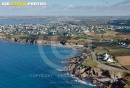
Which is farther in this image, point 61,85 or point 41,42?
point 41,42

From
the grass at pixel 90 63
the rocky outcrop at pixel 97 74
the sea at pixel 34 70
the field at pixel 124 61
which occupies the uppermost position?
the field at pixel 124 61

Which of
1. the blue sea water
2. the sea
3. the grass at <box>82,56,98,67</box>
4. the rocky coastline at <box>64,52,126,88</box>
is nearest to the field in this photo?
the rocky coastline at <box>64,52,126,88</box>

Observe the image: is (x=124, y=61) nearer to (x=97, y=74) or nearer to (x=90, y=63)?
(x=90, y=63)

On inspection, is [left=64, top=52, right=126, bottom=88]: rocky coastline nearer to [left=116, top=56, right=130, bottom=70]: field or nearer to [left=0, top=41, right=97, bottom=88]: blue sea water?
[left=0, top=41, right=97, bottom=88]: blue sea water

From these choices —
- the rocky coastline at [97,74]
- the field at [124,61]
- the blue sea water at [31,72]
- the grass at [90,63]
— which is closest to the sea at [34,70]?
the blue sea water at [31,72]

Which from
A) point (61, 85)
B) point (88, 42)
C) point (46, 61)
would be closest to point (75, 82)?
point (61, 85)

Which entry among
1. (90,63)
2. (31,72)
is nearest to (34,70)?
(31,72)

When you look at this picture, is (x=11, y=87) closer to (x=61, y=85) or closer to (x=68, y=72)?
(x=61, y=85)

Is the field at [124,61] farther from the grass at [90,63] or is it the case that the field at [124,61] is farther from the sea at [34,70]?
the sea at [34,70]
